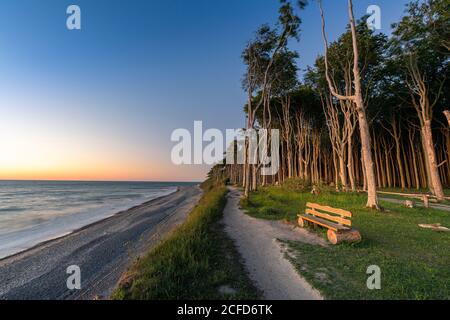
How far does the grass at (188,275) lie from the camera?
345cm

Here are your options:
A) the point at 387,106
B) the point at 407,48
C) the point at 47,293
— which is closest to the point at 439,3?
the point at 407,48

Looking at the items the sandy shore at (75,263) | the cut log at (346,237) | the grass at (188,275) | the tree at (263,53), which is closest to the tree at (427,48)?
the tree at (263,53)

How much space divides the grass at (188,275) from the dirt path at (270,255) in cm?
31

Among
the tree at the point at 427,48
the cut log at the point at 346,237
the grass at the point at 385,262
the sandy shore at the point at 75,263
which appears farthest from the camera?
the tree at the point at 427,48

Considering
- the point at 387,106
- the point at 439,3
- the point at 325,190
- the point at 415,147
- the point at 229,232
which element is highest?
the point at 439,3

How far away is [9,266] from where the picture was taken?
7.17 meters

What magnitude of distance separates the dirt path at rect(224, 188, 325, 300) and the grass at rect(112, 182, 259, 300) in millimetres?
306

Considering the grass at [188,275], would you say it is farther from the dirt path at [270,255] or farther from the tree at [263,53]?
the tree at [263,53]

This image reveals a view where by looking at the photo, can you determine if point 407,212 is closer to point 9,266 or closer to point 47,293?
point 47,293

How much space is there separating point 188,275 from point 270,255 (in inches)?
93.9

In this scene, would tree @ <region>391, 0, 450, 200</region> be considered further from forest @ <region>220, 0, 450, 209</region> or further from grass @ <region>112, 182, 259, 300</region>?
grass @ <region>112, 182, 259, 300</region>
